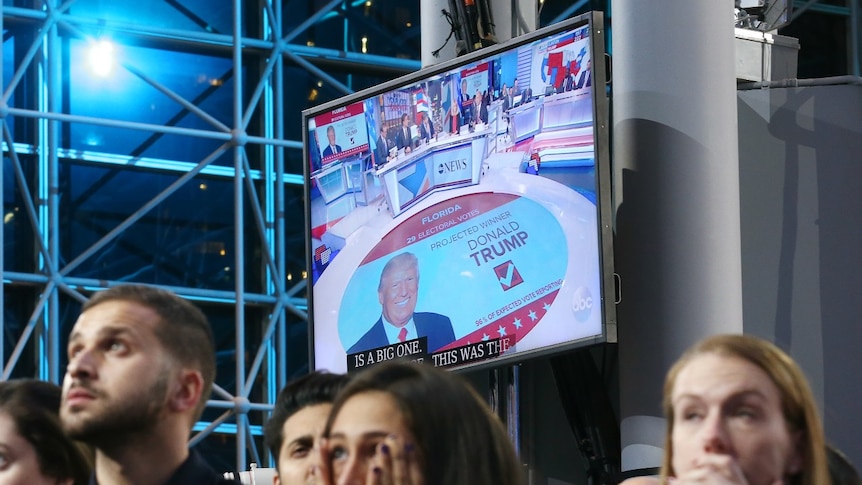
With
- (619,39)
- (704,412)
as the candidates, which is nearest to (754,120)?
(619,39)

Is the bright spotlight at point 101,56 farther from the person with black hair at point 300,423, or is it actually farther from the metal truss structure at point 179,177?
the person with black hair at point 300,423

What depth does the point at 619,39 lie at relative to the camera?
550cm

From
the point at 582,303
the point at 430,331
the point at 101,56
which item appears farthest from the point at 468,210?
the point at 101,56

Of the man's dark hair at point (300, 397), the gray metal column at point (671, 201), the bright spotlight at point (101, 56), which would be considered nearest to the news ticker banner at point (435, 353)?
the gray metal column at point (671, 201)

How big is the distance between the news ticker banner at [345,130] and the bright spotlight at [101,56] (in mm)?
5815

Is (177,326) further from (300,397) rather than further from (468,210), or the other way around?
(468,210)

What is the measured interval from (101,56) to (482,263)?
6927 mm

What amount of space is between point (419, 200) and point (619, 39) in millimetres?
1026

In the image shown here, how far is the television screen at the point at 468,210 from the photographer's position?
17.8 ft

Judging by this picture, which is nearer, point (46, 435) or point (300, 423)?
point (46, 435)

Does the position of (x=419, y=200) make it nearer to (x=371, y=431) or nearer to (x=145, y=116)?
(x=371, y=431)

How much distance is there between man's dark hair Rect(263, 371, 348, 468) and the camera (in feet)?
11.8

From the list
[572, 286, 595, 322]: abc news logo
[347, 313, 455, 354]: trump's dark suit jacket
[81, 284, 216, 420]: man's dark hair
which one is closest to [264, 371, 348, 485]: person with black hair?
[81, 284, 216, 420]: man's dark hair

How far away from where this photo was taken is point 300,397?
3639mm
